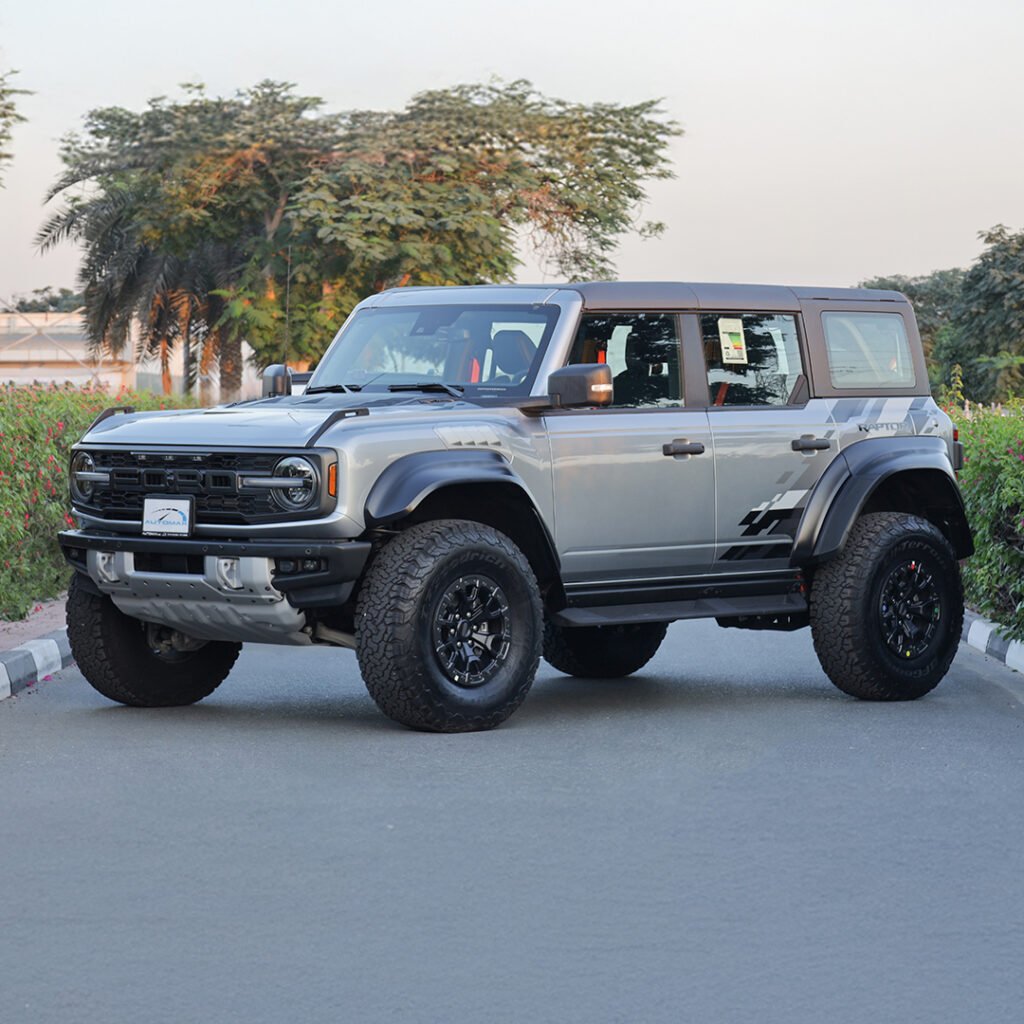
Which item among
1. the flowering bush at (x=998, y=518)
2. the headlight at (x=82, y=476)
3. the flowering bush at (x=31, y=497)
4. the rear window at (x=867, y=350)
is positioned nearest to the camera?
the headlight at (x=82, y=476)

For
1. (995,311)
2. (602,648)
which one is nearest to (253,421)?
(602,648)

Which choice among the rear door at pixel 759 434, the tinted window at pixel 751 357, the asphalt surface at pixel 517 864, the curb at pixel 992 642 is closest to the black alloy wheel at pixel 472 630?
the asphalt surface at pixel 517 864

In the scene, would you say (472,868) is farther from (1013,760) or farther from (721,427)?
(721,427)

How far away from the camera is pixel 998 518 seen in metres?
13.8

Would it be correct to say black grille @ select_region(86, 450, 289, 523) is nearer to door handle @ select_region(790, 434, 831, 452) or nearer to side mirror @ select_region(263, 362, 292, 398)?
side mirror @ select_region(263, 362, 292, 398)

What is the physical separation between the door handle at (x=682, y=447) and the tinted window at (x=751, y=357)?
1.25 feet

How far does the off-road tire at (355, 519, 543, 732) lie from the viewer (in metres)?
9.04

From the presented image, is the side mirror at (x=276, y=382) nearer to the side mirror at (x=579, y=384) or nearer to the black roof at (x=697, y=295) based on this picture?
the black roof at (x=697, y=295)

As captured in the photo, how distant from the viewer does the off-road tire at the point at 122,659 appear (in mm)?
10109

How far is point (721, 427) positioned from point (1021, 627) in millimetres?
3421

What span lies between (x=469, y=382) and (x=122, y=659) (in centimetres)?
213

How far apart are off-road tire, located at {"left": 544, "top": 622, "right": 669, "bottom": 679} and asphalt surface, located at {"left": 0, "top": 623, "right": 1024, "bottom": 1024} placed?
1.17 metres

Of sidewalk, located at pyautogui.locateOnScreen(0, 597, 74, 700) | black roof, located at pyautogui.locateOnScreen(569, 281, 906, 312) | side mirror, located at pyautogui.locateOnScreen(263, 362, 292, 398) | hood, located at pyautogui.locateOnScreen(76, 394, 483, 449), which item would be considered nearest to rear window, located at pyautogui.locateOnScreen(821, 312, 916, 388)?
black roof, located at pyautogui.locateOnScreen(569, 281, 906, 312)

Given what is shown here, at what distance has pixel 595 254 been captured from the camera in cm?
5050
